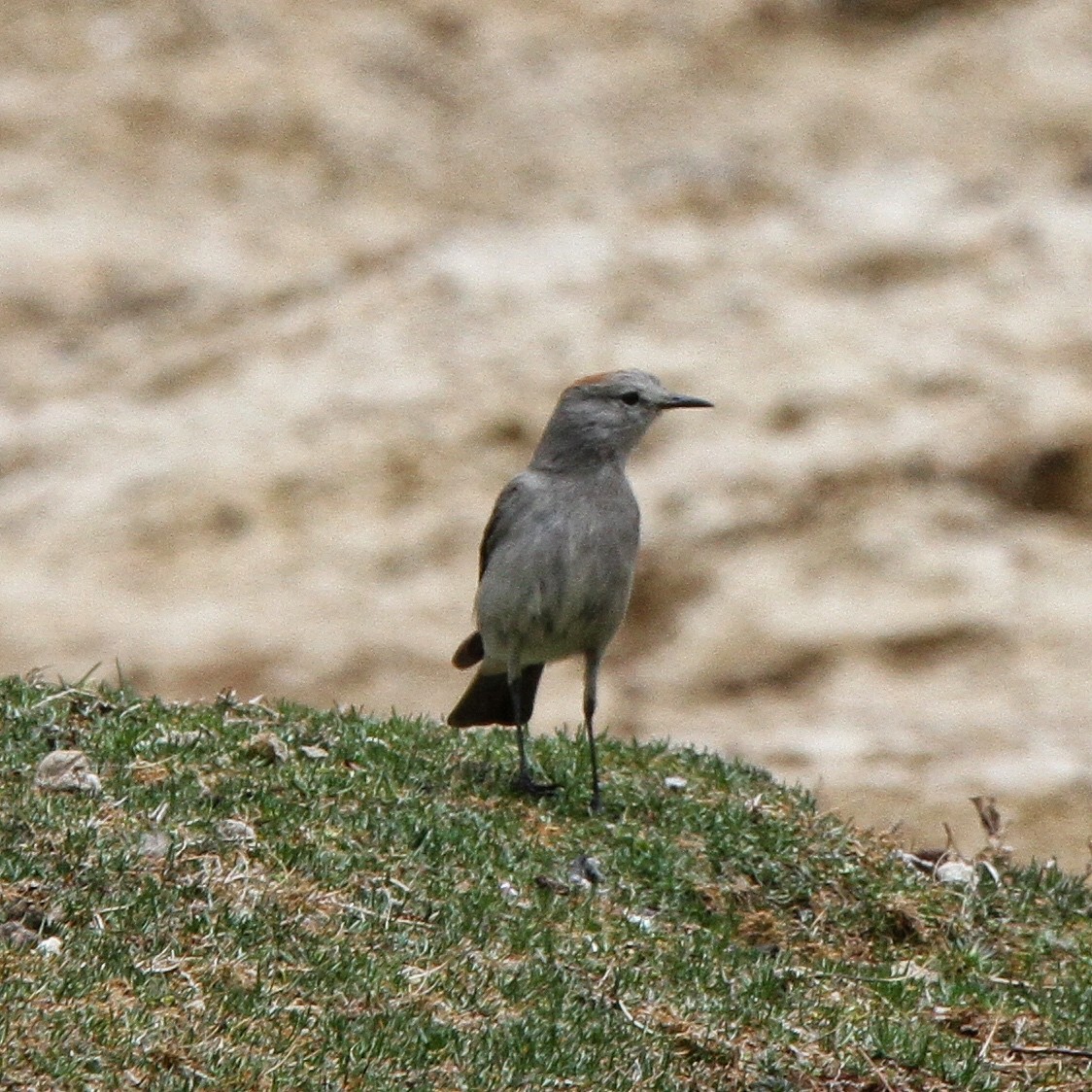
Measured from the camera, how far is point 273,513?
18.9 m

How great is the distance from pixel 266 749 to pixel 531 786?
115 cm

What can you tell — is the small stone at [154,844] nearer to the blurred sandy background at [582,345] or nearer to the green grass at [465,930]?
the green grass at [465,930]

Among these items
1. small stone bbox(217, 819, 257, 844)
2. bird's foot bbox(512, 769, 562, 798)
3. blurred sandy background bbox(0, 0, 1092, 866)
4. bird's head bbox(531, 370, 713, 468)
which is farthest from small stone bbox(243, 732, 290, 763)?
blurred sandy background bbox(0, 0, 1092, 866)

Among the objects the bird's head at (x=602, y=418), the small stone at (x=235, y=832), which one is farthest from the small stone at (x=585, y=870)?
the bird's head at (x=602, y=418)

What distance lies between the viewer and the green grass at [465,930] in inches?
265

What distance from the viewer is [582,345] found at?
753 inches

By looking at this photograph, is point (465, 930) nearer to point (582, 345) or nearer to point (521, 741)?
point (521, 741)

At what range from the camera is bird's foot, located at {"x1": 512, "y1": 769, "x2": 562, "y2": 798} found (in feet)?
30.9

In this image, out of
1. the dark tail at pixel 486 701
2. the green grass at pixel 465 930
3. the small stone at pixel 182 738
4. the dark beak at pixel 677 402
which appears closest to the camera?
the green grass at pixel 465 930

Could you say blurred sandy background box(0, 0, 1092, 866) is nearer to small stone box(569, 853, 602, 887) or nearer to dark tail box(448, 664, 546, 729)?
dark tail box(448, 664, 546, 729)

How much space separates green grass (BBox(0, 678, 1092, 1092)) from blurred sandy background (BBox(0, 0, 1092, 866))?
24.1 ft

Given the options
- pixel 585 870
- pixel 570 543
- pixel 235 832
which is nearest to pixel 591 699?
pixel 570 543

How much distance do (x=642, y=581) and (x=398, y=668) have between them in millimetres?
2178

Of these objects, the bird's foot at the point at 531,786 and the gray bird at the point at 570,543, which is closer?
the bird's foot at the point at 531,786
